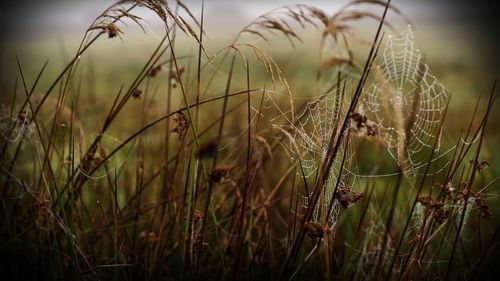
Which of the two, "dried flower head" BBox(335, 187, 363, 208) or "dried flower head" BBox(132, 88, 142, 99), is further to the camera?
"dried flower head" BBox(132, 88, 142, 99)

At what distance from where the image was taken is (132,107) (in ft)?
26.4

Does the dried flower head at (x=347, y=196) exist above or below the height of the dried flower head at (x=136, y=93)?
below

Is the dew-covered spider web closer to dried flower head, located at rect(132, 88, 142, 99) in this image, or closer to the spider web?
the spider web

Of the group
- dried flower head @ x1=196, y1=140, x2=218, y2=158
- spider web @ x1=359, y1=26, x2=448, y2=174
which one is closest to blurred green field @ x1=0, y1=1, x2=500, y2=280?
dried flower head @ x1=196, y1=140, x2=218, y2=158

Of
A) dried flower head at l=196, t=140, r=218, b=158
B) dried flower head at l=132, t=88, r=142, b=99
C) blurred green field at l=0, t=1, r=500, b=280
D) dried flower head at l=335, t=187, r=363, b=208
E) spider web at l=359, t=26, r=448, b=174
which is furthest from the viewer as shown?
dried flower head at l=132, t=88, r=142, b=99

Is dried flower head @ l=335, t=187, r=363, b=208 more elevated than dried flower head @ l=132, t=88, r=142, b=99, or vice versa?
dried flower head @ l=132, t=88, r=142, b=99

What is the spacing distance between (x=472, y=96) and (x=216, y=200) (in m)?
6.83

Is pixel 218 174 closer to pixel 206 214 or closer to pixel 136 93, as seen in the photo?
pixel 206 214

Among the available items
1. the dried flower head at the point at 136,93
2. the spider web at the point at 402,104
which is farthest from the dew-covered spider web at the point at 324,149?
the dried flower head at the point at 136,93

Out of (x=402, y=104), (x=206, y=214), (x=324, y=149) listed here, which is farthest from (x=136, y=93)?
(x=402, y=104)

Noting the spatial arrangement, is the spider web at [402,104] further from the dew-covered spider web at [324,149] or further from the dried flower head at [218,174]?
the dried flower head at [218,174]

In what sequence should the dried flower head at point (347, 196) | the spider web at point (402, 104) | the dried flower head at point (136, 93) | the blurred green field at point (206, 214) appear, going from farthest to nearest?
the dried flower head at point (136, 93) → the blurred green field at point (206, 214) → the spider web at point (402, 104) → the dried flower head at point (347, 196)

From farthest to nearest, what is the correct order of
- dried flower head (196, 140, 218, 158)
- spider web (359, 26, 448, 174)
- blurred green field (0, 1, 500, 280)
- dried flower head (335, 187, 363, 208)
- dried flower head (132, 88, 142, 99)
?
dried flower head (132, 88, 142, 99)
blurred green field (0, 1, 500, 280)
spider web (359, 26, 448, 174)
dried flower head (335, 187, 363, 208)
dried flower head (196, 140, 218, 158)

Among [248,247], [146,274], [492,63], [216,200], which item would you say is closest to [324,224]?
[248,247]
